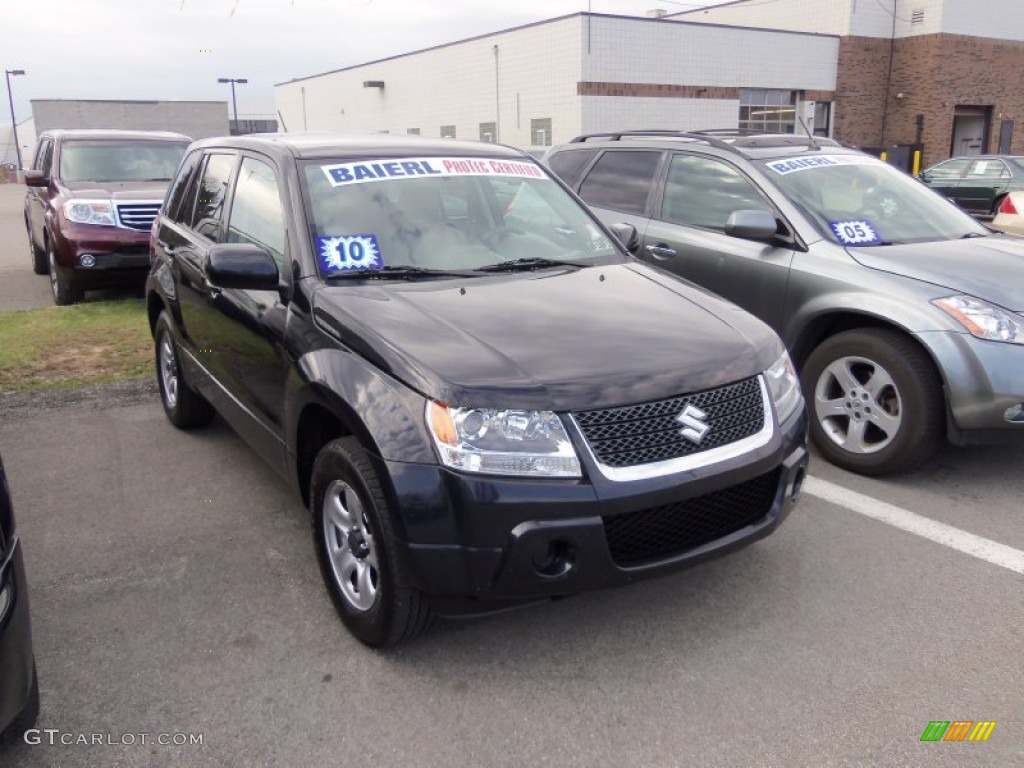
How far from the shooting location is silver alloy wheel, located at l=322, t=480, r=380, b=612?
3.04 metres

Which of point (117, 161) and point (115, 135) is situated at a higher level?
point (115, 135)

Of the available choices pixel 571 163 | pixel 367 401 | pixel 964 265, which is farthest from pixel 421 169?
pixel 571 163

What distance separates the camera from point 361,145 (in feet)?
13.8

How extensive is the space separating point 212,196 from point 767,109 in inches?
1119

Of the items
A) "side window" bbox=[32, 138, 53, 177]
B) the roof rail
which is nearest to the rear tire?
the roof rail

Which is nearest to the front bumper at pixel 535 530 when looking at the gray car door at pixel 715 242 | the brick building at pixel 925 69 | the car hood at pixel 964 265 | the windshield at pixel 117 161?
the car hood at pixel 964 265

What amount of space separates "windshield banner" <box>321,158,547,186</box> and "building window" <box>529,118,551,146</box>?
Result: 24488mm

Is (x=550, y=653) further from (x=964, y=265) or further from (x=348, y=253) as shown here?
(x=964, y=265)

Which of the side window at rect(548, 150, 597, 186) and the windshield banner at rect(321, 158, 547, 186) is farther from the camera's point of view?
the side window at rect(548, 150, 597, 186)

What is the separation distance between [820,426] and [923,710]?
92.4 inches

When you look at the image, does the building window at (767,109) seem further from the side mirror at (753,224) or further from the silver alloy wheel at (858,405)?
the silver alloy wheel at (858,405)

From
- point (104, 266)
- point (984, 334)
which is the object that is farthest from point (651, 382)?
point (104, 266)

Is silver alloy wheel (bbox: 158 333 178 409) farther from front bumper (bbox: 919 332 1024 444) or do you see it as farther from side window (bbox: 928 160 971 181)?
side window (bbox: 928 160 971 181)

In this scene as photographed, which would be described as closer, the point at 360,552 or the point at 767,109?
the point at 360,552
